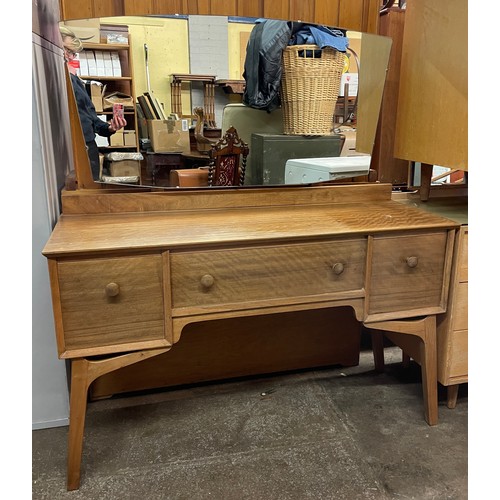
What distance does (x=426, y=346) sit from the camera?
4.90ft

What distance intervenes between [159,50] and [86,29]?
7.9 inches

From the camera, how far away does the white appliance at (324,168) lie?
158 centimetres

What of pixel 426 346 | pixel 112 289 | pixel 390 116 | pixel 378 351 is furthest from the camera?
pixel 378 351

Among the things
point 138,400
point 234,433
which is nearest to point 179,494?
point 234,433

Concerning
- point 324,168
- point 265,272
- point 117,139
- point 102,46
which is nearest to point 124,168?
point 117,139

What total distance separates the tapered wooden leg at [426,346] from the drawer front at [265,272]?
7.7 inches

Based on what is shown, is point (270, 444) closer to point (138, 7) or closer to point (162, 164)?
point (162, 164)

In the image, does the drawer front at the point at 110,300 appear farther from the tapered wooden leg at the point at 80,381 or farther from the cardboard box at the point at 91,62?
the cardboard box at the point at 91,62

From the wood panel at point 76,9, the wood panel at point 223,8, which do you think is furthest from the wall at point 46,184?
the wood panel at point 223,8

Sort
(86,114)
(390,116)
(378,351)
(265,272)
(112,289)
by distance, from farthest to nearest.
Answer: (378,351) < (390,116) < (86,114) < (265,272) < (112,289)

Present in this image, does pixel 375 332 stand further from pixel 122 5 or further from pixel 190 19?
pixel 122 5

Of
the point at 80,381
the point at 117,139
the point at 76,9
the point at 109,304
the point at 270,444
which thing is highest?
the point at 76,9

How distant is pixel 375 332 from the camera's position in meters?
1.86

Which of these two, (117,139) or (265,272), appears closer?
(265,272)
